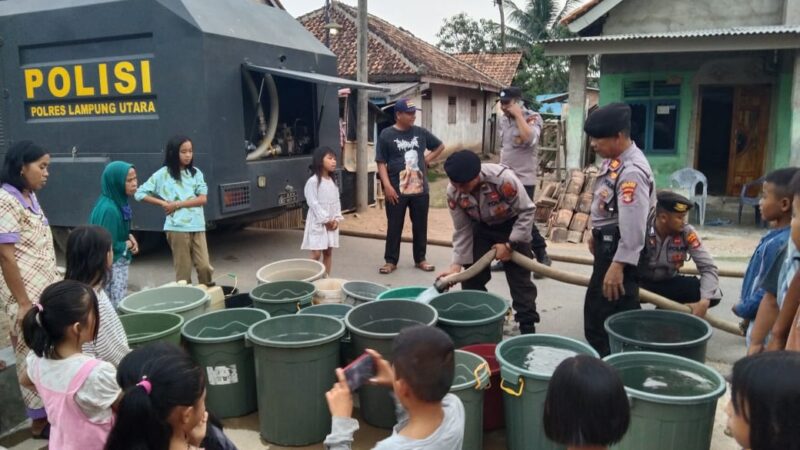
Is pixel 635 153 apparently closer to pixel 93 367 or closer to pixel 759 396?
pixel 759 396

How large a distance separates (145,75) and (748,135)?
10346mm

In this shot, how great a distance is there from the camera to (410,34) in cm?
2373

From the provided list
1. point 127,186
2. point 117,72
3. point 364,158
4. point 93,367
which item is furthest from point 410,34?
point 93,367

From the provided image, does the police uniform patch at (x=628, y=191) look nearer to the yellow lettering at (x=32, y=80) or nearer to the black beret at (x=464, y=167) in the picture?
the black beret at (x=464, y=167)

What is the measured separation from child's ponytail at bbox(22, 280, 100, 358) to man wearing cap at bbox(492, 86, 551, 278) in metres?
4.40

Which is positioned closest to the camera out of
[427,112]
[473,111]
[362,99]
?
[362,99]

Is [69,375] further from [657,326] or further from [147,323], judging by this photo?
[657,326]

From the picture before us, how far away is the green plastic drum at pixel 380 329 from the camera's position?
3.19m

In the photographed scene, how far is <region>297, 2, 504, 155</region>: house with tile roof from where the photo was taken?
1795cm

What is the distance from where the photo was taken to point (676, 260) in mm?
4273

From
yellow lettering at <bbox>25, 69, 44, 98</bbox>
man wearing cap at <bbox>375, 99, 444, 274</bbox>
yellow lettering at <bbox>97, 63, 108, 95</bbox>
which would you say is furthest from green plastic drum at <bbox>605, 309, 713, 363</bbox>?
yellow lettering at <bbox>25, 69, 44, 98</bbox>

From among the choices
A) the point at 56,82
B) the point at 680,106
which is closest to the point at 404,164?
the point at 56,82

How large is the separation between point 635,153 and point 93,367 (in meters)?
2.84

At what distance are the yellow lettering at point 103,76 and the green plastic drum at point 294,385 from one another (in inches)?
165
